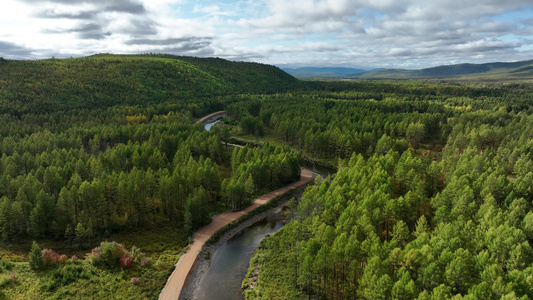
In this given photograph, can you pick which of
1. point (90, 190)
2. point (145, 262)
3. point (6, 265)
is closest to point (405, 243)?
point (145, 262)

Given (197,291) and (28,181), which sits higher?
(28,181)

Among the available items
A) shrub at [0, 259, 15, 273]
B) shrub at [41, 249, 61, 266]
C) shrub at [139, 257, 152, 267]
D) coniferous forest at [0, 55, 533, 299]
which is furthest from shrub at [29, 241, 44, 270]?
shrub at [139, 257, 152, 267]

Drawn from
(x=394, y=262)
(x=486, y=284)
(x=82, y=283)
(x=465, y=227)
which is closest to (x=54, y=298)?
(x=82, y=283)

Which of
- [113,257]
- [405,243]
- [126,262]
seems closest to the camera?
[405,243]

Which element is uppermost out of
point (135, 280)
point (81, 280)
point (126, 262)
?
point (126, 262)

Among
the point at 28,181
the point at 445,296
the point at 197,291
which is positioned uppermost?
the point at 28,181

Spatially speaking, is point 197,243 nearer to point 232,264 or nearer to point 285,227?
point 232,264

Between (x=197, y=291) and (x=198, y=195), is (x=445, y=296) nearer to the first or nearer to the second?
(x=197, y=291)
